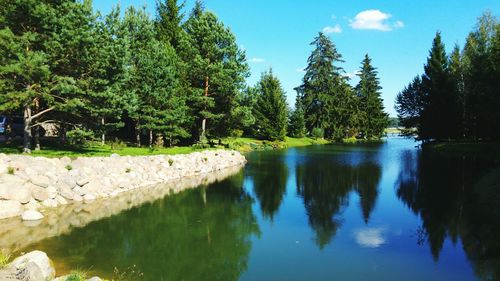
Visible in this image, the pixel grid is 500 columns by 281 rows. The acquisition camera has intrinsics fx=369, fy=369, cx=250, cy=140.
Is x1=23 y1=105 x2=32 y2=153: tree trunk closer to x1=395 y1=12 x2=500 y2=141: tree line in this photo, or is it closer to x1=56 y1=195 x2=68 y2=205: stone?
x1=56 y1=195 x2=68 y2=205: stone

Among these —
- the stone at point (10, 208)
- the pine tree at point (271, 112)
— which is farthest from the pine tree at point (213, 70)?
the stone at point (10, 208)

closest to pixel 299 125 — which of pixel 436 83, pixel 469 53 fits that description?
pixel 436 83

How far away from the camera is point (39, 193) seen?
1950 centimetres

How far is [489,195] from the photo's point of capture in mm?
22938

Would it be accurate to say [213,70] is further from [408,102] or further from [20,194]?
[408,102]

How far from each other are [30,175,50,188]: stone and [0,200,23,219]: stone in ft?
5.46

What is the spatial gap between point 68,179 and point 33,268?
13.3 metres

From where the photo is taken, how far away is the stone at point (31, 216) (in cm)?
1741

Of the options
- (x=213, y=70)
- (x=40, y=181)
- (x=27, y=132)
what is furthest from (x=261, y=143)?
(x=40, y=181)

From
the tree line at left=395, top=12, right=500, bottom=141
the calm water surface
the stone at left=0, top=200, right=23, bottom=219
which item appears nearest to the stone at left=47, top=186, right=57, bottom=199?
the stone at left=0, top=200, right=23, bottom=219

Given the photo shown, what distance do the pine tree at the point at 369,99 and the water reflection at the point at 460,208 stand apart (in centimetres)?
6025

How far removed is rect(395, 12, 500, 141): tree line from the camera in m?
38.0

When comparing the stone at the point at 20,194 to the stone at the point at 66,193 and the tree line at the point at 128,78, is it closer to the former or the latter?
the stone at the point at 66,193

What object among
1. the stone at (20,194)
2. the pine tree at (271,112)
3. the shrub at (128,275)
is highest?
the pine tree at (271,112)
